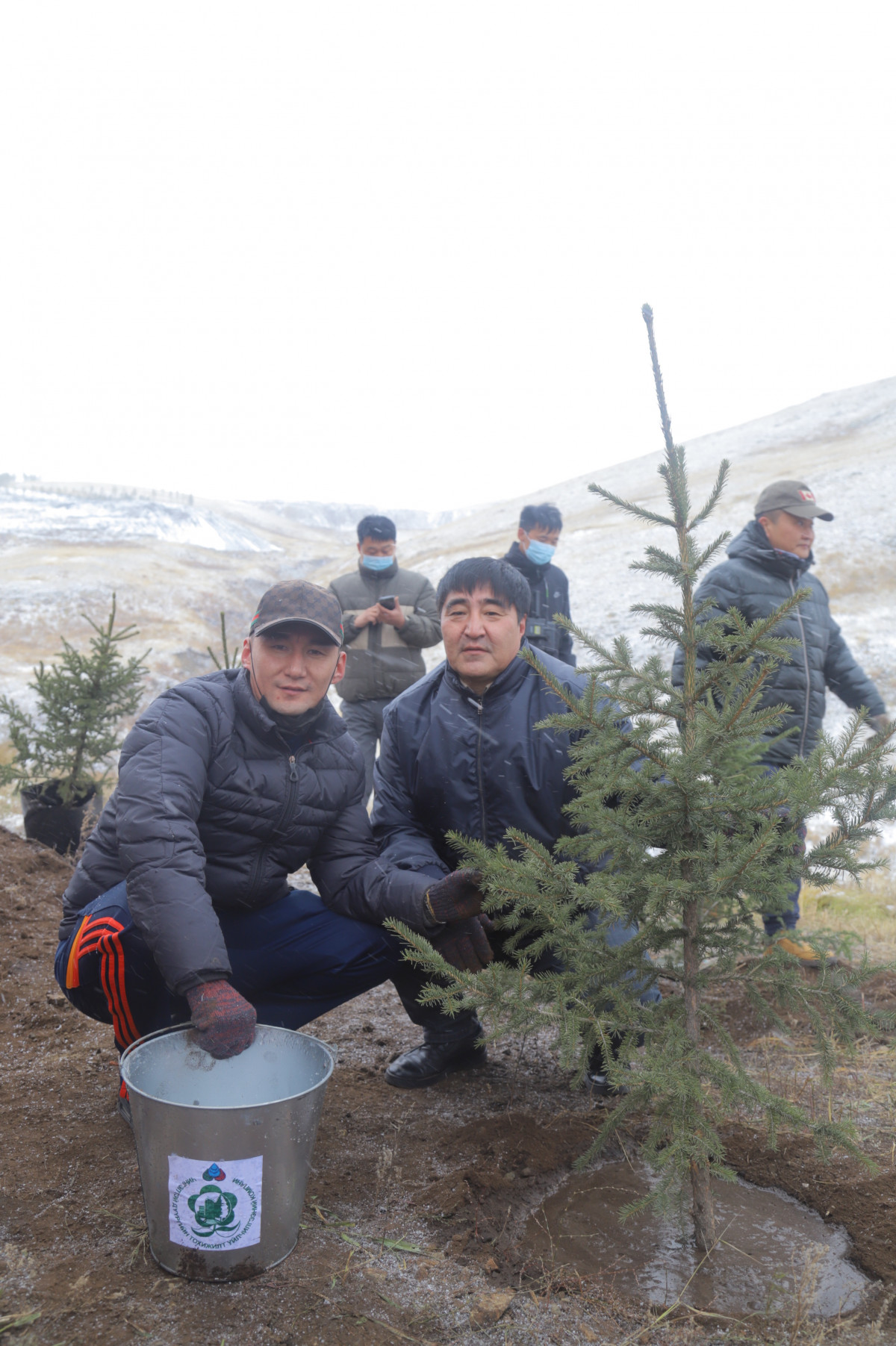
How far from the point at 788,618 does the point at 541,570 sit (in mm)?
1876

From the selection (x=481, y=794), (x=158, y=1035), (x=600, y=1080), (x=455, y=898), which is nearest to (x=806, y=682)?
(x=481, y=794)

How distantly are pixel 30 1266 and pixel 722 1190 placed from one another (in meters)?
1.94

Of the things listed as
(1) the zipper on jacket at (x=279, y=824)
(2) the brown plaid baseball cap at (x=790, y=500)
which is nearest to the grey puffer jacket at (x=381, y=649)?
(2) the brown plaid baseball cap at (x=790, y=500)

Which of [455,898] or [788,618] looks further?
[788,618]

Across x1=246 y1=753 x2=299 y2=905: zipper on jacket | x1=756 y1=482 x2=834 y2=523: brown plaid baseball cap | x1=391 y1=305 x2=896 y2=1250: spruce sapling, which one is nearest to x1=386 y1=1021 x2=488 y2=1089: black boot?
x1=246 y1=753 x2=299 y2=905: zipper on jacket

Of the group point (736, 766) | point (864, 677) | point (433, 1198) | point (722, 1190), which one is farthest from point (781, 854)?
point (864, 677)

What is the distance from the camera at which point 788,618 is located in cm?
446

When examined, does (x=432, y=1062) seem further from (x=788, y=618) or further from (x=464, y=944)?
(x=788, y=618)

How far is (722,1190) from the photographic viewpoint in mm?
2658

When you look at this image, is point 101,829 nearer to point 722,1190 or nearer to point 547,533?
point 722,1190

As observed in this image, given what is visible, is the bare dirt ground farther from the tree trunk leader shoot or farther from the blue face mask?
the blue face mask

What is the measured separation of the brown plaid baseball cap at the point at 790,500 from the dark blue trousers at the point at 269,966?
2.96m

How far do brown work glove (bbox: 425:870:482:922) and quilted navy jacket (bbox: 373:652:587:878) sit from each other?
26 centimetres

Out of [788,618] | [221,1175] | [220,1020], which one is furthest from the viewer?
[788,618]
